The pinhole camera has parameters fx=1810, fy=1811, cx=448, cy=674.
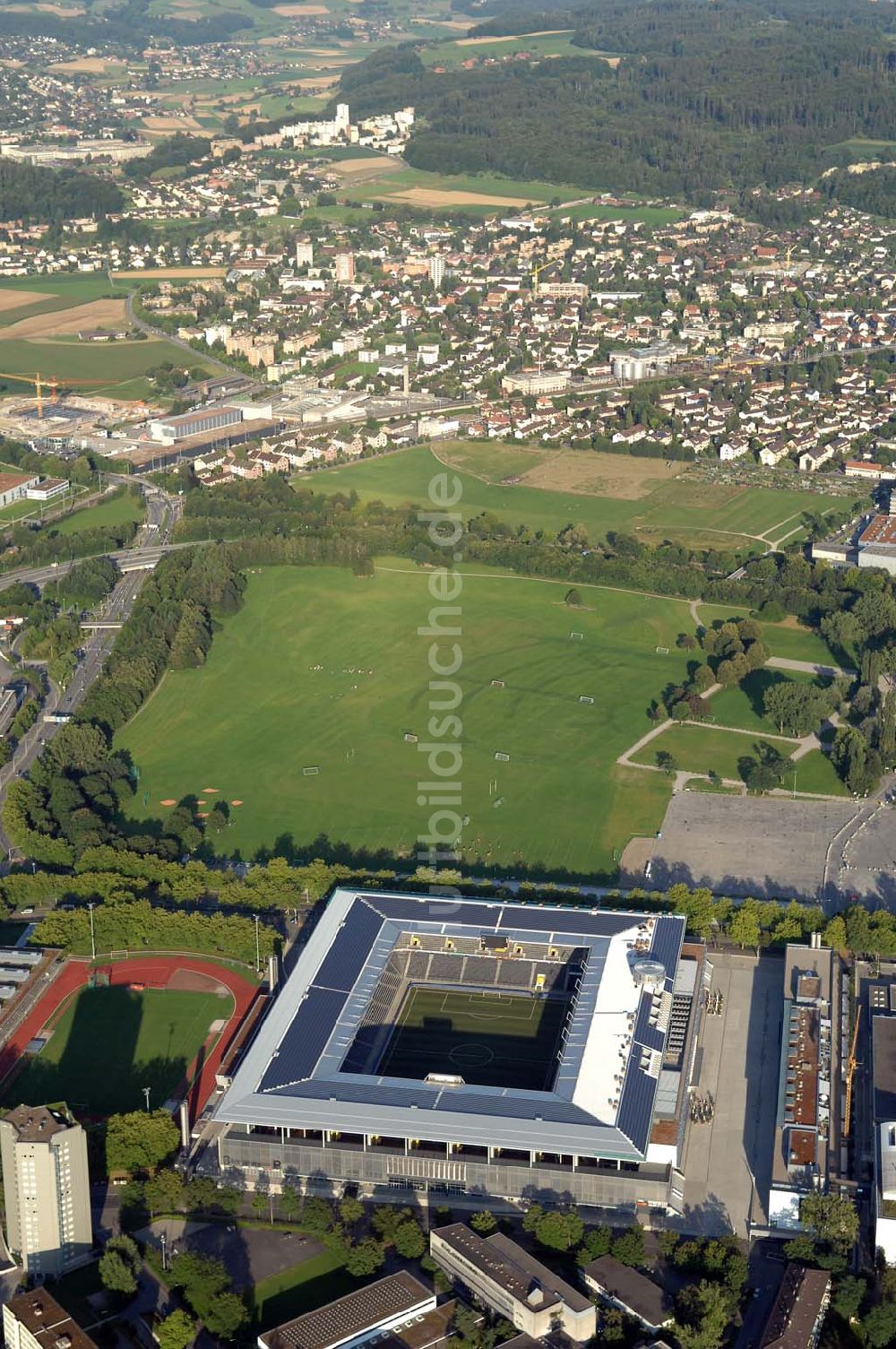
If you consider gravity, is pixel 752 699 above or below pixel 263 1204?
below

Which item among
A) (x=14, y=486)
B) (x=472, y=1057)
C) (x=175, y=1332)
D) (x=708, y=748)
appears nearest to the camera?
(x=175, y=1332)

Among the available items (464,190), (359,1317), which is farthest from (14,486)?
(464,190)

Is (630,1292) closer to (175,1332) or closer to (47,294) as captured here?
(175,1332)

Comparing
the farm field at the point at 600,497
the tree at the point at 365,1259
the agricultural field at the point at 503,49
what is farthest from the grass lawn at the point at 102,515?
the agricultural field at the point at 503,49

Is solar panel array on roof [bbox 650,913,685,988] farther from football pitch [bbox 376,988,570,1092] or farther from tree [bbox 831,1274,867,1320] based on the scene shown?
tree [bbox 831,1274,867,1320]

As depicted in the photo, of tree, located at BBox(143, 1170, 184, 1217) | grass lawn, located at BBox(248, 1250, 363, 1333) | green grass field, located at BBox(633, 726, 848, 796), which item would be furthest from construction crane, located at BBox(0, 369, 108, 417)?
grass lawn, located at BBox(248, 1250, 363, 1333)
